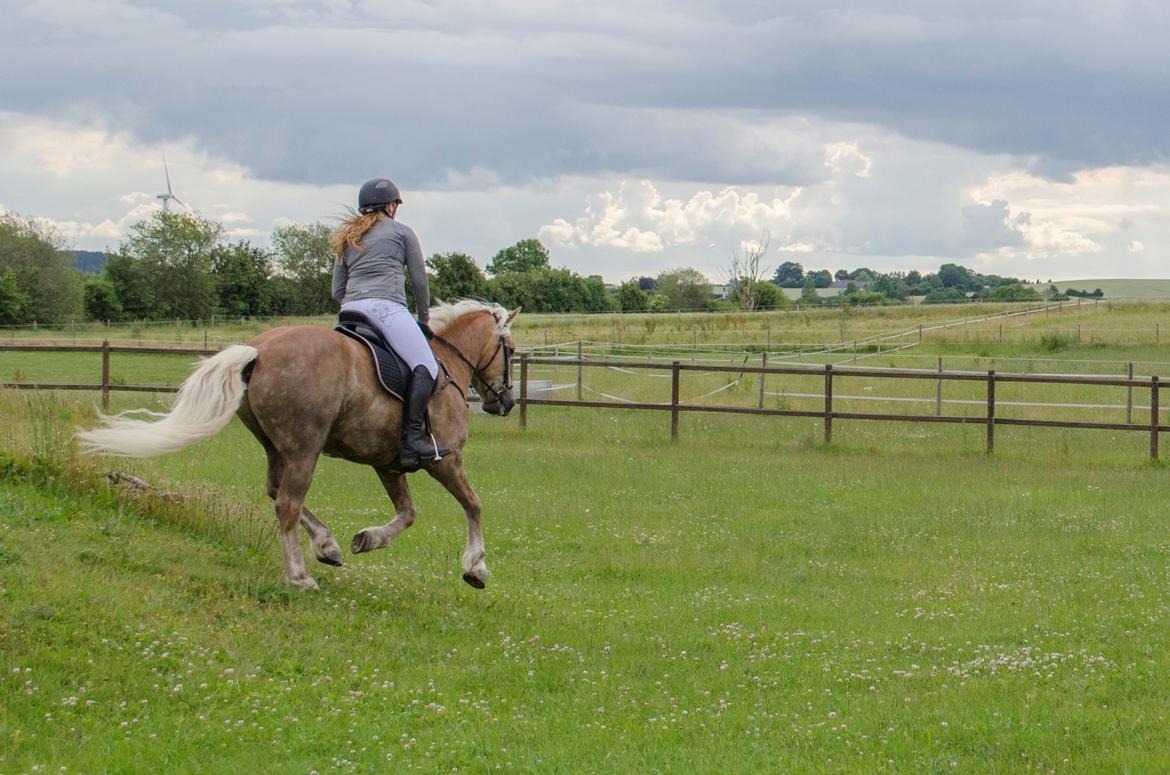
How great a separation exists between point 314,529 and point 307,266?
261 feet

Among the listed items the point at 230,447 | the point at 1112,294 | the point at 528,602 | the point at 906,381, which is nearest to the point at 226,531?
the point at 528,602

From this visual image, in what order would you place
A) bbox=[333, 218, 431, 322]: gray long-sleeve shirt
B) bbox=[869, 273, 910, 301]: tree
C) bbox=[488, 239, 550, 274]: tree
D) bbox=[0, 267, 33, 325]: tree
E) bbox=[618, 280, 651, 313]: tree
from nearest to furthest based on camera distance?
bbox=[333, 218, 431, 322]: gray long-sleeve shirt, bbox=[0, 267, 33, 325]: tree, bbox=[618, 280, 651, 313]: tree, bbox=[488, 239, 550, 274]: tree, bbox=[869, 273, 910, 301]: tree

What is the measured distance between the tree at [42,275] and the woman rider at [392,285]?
68554mm

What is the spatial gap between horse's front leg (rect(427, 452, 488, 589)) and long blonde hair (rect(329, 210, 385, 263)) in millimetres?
1817

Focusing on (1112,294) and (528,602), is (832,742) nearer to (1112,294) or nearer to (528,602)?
(528,602)

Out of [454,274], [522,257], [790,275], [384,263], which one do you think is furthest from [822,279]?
[384,263]

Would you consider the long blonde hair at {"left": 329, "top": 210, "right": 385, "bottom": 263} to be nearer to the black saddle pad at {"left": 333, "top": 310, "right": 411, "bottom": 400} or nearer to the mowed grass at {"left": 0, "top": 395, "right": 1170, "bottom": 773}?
the black saddle pad at {"left": 333, "top": 310, "right": 411, "bottom": 400}

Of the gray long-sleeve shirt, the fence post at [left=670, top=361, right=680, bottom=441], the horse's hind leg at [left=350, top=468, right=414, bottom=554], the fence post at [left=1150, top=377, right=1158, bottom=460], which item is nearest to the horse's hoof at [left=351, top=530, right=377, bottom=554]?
the horse's hind leg at [left=350, top=468, right=414, bottom=554]

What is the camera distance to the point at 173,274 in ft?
261

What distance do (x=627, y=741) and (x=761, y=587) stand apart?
169 inches

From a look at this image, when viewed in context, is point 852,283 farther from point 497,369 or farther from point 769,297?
point 497,369

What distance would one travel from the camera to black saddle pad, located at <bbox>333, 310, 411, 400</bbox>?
28.1 ft

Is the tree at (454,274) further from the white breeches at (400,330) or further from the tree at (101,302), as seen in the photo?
the white breeches at (400,330)

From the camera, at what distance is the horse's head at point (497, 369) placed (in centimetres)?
1002
